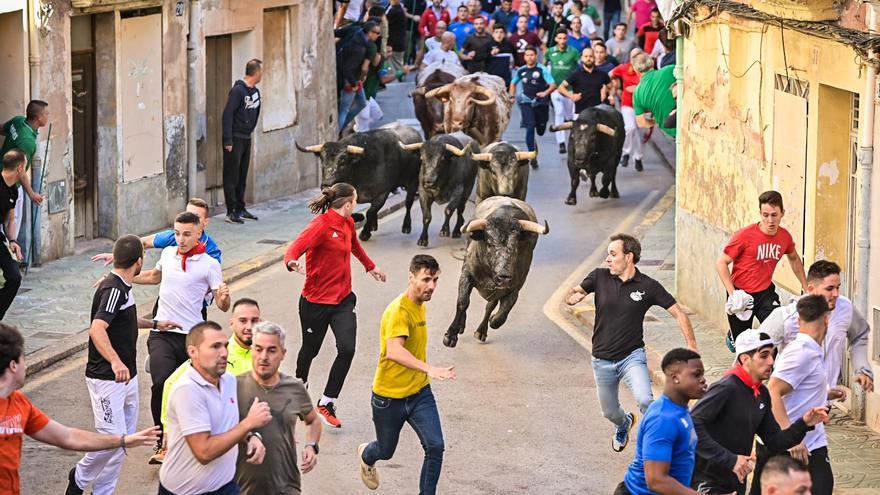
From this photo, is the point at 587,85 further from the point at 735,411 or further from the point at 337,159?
the point at 735,411

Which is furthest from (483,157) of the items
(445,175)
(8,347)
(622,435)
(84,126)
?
(8,347)

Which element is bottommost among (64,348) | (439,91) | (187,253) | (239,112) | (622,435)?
(622,435)

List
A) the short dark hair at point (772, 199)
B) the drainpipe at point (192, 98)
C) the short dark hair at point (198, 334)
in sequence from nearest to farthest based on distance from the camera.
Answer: the short dark hair at point (198, 334), the short dark hair at point (772, 199), the drainpipe at point (192, 98)

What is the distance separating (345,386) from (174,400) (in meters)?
6.46

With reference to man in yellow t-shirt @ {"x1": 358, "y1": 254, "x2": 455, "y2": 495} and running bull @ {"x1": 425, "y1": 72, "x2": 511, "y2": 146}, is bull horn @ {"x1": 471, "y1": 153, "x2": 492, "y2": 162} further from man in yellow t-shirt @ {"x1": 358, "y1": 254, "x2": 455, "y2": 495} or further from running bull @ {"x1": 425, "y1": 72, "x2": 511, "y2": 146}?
man in yellow t-shirt @ {"x1": 358, "y1": 254, "x2": 455, "y2": 495}

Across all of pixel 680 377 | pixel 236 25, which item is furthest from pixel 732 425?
pixel 236 25

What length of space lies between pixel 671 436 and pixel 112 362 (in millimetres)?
3822

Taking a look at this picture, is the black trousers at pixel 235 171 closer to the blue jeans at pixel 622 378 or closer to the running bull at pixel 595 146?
the running bull at pixel 595 146

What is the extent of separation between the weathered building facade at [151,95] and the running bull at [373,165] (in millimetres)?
1844

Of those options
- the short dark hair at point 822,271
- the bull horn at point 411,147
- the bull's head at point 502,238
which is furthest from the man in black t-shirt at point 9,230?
the short dark hair at point 822,271

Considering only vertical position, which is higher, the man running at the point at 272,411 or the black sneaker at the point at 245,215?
the man running at the point at 272,411

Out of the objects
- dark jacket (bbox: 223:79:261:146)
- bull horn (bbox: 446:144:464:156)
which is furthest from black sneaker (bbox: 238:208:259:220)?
bull horn (bbox: 446:144:464:156)

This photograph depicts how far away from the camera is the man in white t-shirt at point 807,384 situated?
956cm

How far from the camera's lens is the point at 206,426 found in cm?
808
